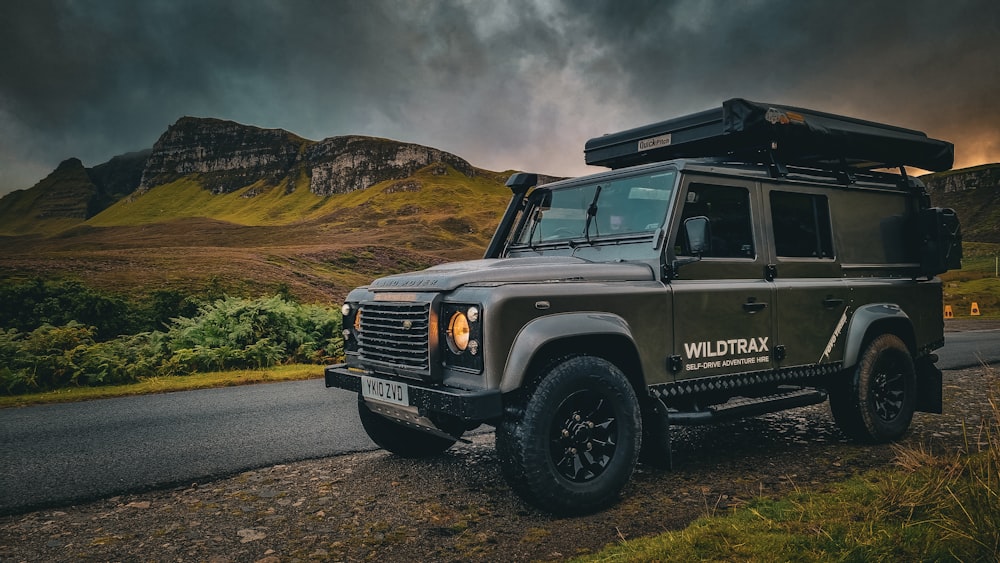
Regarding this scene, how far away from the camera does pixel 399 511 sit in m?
4.17

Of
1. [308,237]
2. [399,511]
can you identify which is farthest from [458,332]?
[308,237]

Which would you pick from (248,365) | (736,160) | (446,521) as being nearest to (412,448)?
(446,521)

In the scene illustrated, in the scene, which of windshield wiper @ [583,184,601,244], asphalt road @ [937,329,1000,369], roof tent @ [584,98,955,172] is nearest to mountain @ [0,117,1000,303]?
roof tent @ [584,98,955,172]

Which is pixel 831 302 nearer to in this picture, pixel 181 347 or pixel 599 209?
pixel 599 209

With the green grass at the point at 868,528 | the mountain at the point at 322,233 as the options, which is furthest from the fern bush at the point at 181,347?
the green grass at the point at 868,528

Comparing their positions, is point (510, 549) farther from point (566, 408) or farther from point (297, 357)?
point (297, 357)

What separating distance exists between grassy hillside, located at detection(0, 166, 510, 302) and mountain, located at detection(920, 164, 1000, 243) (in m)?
115

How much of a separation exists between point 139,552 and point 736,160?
4.90m

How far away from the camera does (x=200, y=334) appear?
11.3 metres

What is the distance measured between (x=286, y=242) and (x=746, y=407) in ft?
371

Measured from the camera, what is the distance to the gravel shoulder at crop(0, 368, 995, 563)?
355 cm

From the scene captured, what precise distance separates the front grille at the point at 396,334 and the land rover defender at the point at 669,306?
2cm

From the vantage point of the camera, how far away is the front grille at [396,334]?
4.07m

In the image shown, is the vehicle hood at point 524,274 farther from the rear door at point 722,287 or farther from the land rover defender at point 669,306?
the rear door at point 722,287
